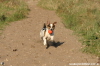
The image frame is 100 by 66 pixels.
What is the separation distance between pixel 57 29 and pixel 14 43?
3711 mm

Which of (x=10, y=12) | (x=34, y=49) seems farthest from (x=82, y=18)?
(x=34, y=49)

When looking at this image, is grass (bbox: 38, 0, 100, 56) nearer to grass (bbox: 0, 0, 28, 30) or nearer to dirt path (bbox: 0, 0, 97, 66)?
dirt path (bbox: 0, 0, 97, 66)

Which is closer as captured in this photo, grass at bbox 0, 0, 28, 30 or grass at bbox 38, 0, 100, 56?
grass at bbox 38, 0, 100, 56

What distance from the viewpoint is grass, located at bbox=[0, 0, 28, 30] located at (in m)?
14.1

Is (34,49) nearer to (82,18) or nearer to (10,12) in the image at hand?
(82,18)

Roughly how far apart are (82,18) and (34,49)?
5.86m

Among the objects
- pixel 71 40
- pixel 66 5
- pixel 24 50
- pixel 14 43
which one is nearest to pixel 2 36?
pixel 14 43

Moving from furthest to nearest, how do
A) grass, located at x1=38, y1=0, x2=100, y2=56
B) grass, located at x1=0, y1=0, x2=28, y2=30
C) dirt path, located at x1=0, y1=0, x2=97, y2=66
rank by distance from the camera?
1. grass, located at x1=0, y1=0, x2=28, y2=30
2. grass, located at x1=38, y1=0, x2=100, y2=56
3. dirt path, located at x1=0, y1=0, x2=97, y2=66

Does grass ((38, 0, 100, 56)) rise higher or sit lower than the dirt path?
higher

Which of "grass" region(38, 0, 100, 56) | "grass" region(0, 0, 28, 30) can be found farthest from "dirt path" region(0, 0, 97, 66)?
"grass" region(0, 0, 28, 30)

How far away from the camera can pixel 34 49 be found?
355 inches

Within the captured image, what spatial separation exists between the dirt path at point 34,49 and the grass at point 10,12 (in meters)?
0.92

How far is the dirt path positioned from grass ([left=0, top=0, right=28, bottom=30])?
917mm

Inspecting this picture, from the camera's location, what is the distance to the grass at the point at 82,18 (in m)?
9.29
